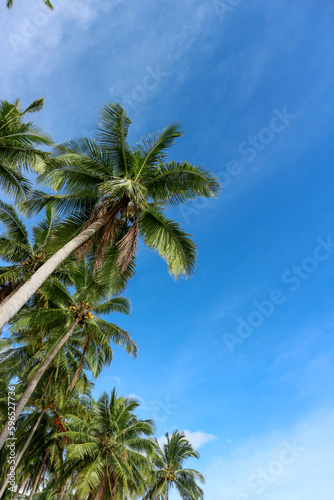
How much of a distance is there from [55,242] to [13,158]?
3495 mm

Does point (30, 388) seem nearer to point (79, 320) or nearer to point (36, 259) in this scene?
point (79, 320)

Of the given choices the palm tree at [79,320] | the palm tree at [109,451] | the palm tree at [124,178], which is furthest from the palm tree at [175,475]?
the palm tree at [124,178]

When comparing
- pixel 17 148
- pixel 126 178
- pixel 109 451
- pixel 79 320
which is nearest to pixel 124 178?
pixel 126 178

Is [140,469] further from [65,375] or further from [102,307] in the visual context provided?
[102,307]

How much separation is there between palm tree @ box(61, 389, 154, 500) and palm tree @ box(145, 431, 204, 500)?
6046 millimetres

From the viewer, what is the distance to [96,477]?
1571 cm

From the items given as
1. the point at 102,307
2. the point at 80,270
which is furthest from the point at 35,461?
the point at 80,270

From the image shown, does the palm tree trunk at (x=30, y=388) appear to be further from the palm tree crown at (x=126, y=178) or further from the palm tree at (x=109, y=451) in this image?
the palm tree crown at (x=126, y=178)

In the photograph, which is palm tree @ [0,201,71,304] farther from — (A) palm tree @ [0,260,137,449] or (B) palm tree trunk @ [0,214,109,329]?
(B) palm tree trunk @ [0,214,109,329]

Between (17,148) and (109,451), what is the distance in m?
16.9

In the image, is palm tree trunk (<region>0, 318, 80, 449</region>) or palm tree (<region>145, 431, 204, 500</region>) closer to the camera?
palm tree trunk (<region>0, 318, 80, 449</region>)

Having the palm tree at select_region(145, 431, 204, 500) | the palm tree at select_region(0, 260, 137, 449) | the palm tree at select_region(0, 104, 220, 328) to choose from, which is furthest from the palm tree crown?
the palm tree at select_region(145, 431, 204, 500)

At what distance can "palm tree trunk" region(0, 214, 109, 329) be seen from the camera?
19.8ft

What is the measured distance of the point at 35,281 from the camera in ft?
23.4
